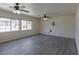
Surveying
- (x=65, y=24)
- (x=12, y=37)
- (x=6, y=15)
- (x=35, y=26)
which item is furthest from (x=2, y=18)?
(x=65, y=24)

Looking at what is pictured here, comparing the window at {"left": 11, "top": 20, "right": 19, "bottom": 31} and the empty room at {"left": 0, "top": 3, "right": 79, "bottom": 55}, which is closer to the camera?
the empty room at {"left": 0, "top": 3, "right": 79, "bottom": 55}

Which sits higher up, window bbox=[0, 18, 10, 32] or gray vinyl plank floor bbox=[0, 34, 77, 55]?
window bbox=[0, 18, 10, 32]

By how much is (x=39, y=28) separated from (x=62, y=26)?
12.4 ft

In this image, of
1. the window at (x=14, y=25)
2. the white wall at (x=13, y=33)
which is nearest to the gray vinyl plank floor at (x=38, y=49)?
the white wall at (x=13, y=33)

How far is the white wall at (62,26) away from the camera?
33.4 feet

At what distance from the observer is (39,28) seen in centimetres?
1360

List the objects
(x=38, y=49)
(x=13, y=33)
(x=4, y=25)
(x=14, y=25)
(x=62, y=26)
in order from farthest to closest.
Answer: (x=62, y=26)
(x=14, y=25)
(x=13, y=33)
(x=4, y=25)
(x=38, y=49)

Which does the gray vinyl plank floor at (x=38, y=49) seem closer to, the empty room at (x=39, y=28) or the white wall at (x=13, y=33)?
the empty room at (x=39, y=28)

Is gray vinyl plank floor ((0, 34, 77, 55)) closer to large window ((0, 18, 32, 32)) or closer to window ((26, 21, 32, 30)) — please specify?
large window ((0, 18, 32, 32))

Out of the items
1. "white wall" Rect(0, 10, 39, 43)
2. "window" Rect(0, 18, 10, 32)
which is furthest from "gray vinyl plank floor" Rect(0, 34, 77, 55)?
"window" Rect(0, 18, 10, 32)

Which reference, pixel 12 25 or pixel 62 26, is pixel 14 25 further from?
pixel 62 26

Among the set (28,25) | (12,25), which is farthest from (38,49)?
(28,25)

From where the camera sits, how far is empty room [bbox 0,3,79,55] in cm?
618

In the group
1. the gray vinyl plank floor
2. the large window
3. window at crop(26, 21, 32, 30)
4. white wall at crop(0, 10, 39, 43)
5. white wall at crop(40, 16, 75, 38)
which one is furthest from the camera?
window at crop(26, 21, 32, 30)
